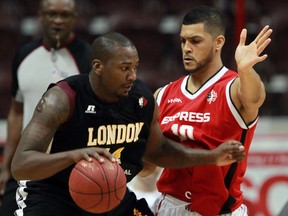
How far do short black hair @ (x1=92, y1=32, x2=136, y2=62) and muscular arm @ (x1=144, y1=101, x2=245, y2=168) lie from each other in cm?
51

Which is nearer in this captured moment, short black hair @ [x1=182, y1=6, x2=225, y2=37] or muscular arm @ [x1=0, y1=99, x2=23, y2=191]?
short black hair @ [x1=182, y1=6, x2=225, y2=37]

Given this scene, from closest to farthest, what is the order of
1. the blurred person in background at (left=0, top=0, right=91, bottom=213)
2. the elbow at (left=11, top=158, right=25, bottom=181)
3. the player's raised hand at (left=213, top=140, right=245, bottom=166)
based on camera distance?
the elbow at (left=11, top=158, right=25, bottom=181), the player's raised hand at (left=213, top=140, right=245, bottom=166), the blurred person in background at (left=0, top=0, right=91, bottom=213)

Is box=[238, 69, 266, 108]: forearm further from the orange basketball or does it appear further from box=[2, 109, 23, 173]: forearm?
box=[2, 109, 23, 173]: forearm

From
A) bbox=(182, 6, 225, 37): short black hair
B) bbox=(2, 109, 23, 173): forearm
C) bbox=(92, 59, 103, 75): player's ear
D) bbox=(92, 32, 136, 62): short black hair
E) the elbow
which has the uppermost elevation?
bbox=(182, 6, 225, 37): short black hair

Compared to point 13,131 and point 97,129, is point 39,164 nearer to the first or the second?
point 97,129

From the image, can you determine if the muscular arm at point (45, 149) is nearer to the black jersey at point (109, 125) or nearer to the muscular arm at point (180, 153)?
the black jersey at point (109, 125)

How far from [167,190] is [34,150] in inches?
43.2

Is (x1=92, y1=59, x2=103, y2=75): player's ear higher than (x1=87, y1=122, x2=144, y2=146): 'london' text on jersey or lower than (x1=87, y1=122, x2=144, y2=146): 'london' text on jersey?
higher

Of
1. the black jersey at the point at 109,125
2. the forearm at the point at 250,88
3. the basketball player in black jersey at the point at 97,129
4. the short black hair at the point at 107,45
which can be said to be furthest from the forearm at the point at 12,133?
the forearm at the point at 250,88

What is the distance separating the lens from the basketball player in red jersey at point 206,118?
15.4ft

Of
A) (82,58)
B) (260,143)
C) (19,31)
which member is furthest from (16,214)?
(19,31)

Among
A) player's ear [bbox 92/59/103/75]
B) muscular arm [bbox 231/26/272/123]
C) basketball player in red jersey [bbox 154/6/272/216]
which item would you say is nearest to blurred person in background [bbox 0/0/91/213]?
basketball player in red jersey [bbox 154/6/272/216]

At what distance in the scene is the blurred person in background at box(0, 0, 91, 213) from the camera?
6176 mm

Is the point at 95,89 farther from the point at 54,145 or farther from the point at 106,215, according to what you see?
the point at 106,215
